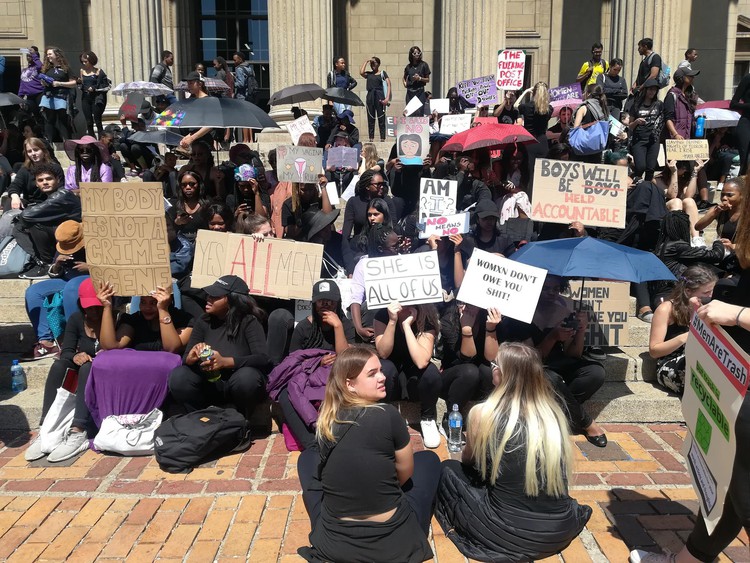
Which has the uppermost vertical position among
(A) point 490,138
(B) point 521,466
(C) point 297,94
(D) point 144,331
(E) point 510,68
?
(E) point 510,68

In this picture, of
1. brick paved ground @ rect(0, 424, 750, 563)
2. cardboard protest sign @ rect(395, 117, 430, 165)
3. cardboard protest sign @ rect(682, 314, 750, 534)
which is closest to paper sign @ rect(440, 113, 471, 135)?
cardboard protest sign @ rect(395, 117, 430, 165)

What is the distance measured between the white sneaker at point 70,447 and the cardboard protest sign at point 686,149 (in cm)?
817

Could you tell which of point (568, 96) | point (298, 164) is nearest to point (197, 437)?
point (298, 164)

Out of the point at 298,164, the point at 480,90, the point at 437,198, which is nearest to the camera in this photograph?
the point at 437,198

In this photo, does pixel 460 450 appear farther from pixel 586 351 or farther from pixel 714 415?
pixel 714 415

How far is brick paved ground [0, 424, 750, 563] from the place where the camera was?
12.9 ft

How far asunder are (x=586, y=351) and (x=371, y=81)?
9282 mm

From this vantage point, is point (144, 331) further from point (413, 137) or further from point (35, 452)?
point (413, 137)

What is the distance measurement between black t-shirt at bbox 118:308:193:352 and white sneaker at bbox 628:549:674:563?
3.86 meters

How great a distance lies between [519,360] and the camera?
3.56 metres

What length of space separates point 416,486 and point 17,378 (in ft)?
13.4

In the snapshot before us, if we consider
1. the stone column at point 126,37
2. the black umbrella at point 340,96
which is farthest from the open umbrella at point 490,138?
the stone column at point 126,37

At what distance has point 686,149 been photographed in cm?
938

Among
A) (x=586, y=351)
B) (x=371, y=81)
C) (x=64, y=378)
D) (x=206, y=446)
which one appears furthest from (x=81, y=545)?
(x=371, y=81)
